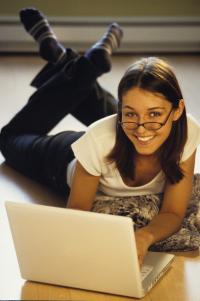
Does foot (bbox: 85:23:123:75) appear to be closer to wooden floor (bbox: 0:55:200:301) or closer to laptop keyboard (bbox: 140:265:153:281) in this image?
wooden floor (bbox: 0:55:200:301)

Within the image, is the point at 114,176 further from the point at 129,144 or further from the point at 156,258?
the point at 156,258

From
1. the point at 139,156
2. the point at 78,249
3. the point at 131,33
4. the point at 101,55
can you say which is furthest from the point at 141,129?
the point at 131,33

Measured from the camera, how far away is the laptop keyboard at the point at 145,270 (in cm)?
200

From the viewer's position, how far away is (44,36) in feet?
10.4

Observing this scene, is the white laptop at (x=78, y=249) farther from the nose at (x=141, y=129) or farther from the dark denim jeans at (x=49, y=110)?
the dark denim jeans at (x=49, y=110)

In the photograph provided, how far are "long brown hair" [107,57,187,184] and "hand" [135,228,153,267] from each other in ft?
0.60

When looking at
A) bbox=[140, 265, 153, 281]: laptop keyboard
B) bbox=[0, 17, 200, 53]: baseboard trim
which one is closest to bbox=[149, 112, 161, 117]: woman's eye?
bbox=[140, 265, 153, 281]: laptop keyboard

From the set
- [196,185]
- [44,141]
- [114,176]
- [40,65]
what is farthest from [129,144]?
[40,65]

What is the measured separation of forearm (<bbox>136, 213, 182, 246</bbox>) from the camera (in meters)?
2.02

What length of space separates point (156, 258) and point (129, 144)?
12.8 inches

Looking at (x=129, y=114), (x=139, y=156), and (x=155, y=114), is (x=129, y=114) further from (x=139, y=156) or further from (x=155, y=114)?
(x=139, y=156)

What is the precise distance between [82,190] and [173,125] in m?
0.31

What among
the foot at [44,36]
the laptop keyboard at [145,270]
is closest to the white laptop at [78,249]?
the laptop keyboard at [145,270]

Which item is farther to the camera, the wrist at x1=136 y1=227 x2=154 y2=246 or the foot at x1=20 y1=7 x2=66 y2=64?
the foot at x1=20 y1=7 x2=66 y2=64
